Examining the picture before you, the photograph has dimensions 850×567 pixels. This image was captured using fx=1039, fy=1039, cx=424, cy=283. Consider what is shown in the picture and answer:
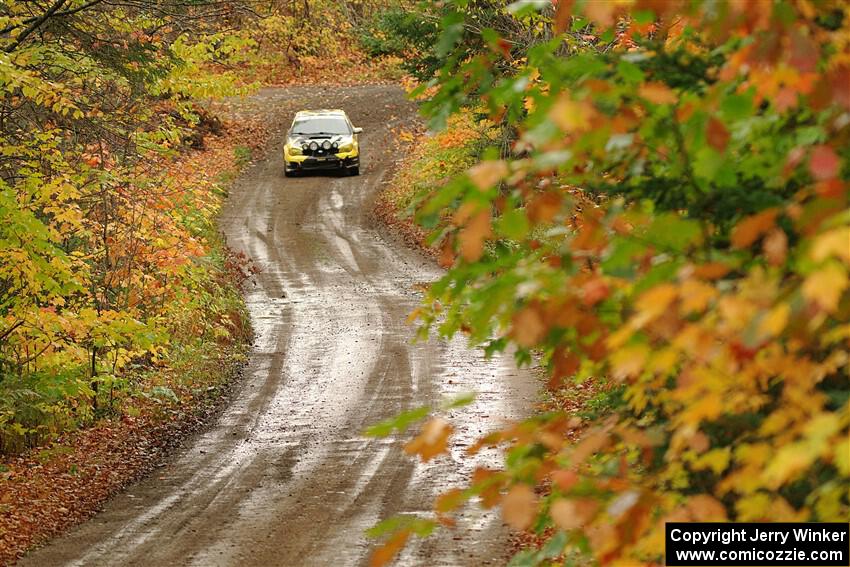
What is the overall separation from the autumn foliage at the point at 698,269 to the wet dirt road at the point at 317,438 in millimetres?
5416

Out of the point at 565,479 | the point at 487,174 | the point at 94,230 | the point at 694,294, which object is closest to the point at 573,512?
the point at 565,479

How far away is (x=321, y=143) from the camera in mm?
33156

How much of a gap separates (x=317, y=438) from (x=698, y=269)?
10.8 m

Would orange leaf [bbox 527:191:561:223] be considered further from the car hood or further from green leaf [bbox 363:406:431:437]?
the car hood

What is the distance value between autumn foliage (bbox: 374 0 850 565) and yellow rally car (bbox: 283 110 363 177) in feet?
96.2

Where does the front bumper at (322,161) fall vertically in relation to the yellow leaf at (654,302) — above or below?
above

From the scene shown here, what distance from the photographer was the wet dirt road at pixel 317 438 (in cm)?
931

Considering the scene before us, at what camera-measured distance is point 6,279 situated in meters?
11.6

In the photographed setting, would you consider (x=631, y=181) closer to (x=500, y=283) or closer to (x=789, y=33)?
(x=500, y=283)

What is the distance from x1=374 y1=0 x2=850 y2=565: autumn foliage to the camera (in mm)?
2600

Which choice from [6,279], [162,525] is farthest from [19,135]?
[162,525]

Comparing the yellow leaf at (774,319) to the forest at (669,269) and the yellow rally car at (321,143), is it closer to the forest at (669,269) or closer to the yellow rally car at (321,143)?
the forest at (669,269)

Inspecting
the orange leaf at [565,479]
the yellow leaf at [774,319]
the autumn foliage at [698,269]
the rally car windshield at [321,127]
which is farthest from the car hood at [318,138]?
the yellow leaf at [774,319]

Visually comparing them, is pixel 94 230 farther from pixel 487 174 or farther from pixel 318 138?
pixel 318 138
